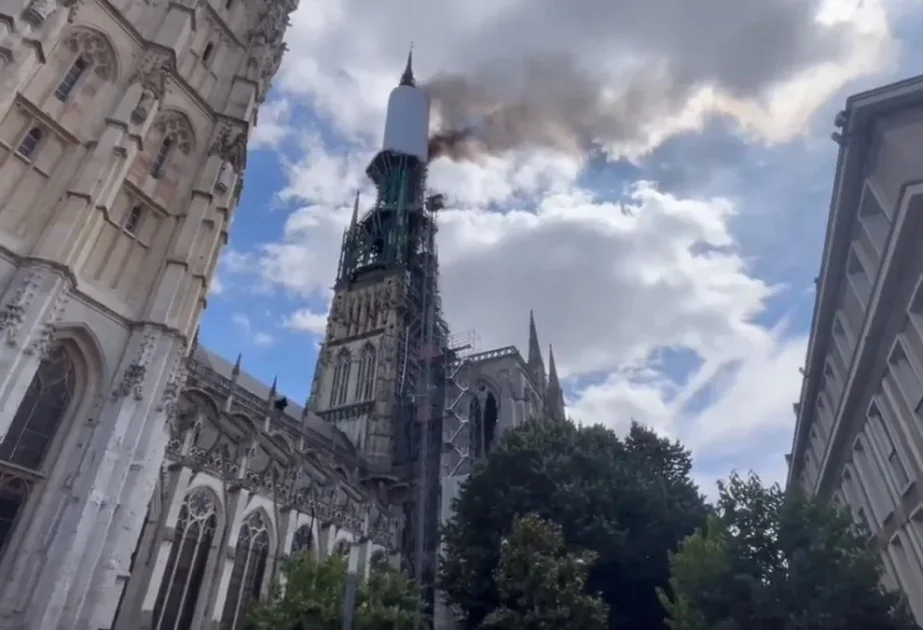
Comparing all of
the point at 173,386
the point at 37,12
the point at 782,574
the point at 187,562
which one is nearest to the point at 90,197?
the point at 37,12

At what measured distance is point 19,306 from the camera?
47.2 feet

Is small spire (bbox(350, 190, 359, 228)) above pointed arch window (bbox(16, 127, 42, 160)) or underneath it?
above

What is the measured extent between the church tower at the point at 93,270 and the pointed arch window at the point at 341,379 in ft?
106

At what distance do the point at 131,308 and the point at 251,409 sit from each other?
66.2 feet

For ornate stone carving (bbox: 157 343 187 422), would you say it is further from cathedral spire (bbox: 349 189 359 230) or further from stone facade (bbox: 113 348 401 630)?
cathedral spire (bbox: 349 189 359 230)

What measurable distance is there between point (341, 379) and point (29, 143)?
38.5 meters

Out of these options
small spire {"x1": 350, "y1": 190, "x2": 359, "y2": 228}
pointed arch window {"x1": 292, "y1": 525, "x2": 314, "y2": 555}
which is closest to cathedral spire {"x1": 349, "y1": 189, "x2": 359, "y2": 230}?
small spire {"x1": 350, "y1": 190, "x2": 359, "y2": 228}

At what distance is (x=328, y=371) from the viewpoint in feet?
179

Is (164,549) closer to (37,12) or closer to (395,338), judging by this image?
(37,12)

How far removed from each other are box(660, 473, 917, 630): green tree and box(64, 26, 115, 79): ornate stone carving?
2128 cm

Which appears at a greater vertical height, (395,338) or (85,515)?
(395,338)

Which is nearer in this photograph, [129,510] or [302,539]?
[129,510]

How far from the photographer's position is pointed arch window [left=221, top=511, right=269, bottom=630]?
27.0 metres

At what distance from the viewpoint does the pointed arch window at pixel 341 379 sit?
2073 inches
